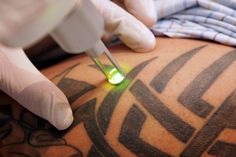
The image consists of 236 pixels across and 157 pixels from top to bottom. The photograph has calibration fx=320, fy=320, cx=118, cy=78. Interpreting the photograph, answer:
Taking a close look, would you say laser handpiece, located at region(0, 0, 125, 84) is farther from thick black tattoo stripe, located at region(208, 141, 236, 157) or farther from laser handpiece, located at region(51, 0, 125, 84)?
thick black tattoo stripe, located at region(208, 141, 236, 157)

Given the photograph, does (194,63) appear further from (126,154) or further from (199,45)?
(126,154)

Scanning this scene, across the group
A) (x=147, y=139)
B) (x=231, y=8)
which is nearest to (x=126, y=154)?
(x=147, y=139)

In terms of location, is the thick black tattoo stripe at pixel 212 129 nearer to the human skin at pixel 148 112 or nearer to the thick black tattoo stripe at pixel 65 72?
the human skin at pixel 148 112

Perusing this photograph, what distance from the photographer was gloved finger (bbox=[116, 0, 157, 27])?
0.73 meters

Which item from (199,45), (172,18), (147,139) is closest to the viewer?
(147,139)

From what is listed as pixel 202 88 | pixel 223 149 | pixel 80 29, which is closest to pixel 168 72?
pixel 202 88

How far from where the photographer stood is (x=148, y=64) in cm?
66

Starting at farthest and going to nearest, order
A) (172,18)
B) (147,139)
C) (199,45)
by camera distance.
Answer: (172,18) < (199,45) < (147,139)

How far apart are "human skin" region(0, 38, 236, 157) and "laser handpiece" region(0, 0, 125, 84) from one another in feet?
0.87

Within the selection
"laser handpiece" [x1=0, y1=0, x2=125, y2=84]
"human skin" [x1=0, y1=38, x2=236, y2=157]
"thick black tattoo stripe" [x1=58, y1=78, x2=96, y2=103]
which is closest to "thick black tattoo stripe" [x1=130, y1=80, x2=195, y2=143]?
"human skin" [x1=0, y1=38, x2=236, y2=157]

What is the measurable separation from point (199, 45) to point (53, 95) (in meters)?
0.33

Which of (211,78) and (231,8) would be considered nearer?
(211,78)

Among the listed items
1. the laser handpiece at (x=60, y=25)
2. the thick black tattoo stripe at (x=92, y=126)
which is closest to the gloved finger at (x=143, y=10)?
the thick black tattoo stripe at (x=92, y=126)

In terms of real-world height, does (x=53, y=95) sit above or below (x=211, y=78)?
above
